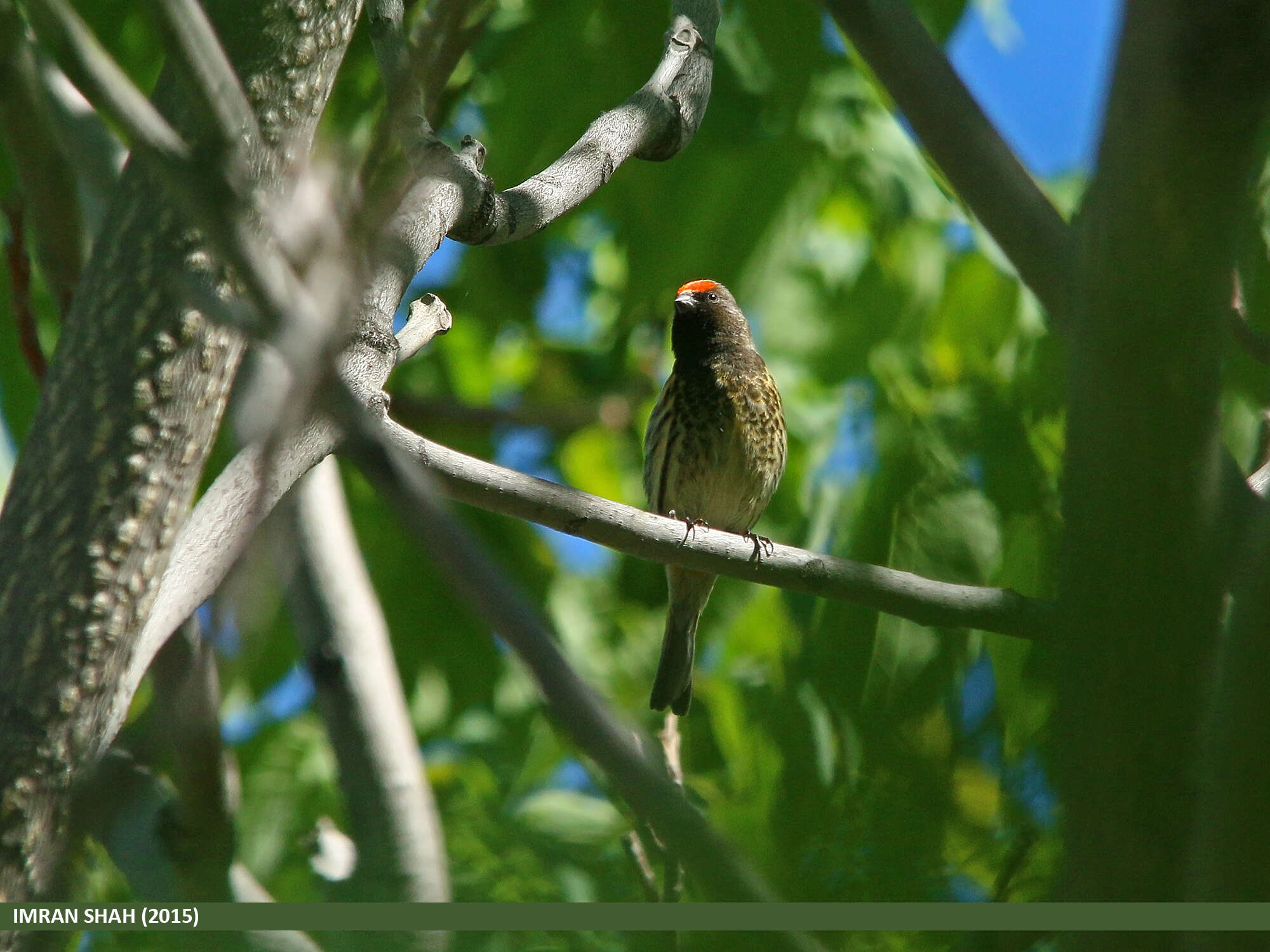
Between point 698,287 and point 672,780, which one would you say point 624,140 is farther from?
point 698,287

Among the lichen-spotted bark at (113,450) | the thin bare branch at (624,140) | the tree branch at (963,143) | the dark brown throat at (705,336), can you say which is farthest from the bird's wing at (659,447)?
the tree branch at (963,143)

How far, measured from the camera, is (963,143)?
260 cm

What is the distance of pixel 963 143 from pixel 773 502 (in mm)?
3769

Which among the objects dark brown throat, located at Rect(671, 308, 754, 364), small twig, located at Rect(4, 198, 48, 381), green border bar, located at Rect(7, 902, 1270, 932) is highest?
dark brown throat, located at Rect(671, 308, 754, 364)

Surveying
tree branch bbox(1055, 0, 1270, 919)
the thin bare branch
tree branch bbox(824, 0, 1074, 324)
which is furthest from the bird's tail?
tree branch bbox(1055, 0, 1270, 919)

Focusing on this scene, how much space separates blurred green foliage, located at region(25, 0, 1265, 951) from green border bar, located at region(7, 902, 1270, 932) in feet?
0.09

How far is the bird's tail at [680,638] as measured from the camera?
5492 millimetres

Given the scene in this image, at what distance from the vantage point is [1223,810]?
1.54 metres

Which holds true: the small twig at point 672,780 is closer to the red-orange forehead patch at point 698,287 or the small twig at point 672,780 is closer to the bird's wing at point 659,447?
the bird's wing at point 659,447

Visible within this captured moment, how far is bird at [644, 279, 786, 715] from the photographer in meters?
5.96

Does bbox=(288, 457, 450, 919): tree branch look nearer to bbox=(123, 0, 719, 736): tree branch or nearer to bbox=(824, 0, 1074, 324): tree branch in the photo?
bbox=(123, 0, 719, 736): tree branch

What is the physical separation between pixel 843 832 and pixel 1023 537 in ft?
3.71

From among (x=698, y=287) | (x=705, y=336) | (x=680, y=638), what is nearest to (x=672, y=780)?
(x=680, y=638)

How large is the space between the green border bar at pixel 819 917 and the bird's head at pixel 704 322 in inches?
192
